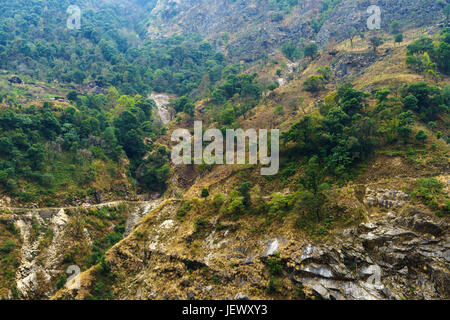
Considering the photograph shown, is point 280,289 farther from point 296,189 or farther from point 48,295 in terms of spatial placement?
point 48,295

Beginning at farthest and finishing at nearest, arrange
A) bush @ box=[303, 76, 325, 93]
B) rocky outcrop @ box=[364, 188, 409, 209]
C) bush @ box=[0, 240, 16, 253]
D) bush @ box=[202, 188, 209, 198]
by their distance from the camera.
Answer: bush @ box=[303, 76, 325, 93] < bush @ box=[202, 188, 209, 198] < bush @ box=[0, 240, 16, 253] < rocky outcrop @ box=[364, 188, 409, 209]

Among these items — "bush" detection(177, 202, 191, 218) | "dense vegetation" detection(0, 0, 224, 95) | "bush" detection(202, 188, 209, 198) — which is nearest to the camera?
"bush" detection(177, 202, 191, 218)

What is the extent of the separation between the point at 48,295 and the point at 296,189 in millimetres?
27789

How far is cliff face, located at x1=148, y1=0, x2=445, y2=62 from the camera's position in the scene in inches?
3118

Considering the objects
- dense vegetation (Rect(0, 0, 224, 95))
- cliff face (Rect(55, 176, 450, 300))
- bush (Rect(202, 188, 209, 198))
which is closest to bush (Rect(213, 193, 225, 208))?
cliff face (Rect(55, 176, 450, 300))

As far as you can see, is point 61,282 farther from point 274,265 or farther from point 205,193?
point 274,265

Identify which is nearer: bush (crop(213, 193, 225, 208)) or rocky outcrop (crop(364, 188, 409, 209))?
rocky outcrop (crop(364, 188, 409, 209))

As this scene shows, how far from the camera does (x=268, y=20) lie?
351 ft

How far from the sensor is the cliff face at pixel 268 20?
260 feet

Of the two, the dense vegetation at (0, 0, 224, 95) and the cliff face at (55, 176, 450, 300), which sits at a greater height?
the dense vegetation at (0, 0, 224, 95)

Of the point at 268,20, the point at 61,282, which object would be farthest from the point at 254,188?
the point at 268,20

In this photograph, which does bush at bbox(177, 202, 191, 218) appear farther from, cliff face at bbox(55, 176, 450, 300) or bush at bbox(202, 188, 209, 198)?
bush at bbox(202, 188, 209, 198)

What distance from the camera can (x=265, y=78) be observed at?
76.6m

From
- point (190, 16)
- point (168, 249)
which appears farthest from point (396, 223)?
point (190, 16)
